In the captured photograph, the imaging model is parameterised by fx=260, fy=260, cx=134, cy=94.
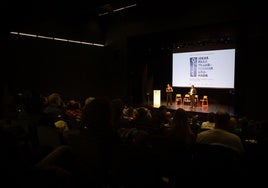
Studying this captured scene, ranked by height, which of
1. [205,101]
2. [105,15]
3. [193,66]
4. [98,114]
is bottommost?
[205,101]

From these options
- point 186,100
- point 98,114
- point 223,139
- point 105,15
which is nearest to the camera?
point 98,114

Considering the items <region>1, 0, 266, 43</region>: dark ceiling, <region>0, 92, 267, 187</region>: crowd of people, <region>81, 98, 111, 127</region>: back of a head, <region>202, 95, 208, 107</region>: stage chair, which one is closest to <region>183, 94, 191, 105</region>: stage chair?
<region>202, 95, 208, 107</region>: stage chair

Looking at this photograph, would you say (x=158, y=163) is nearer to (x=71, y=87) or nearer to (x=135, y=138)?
(x=135, y=138)

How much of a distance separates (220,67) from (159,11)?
3045 mm

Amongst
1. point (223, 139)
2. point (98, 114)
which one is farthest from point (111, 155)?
point (223, 139)

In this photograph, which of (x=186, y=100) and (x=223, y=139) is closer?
(x=223, y=139)

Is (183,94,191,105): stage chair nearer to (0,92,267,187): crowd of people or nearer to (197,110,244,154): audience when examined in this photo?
(0,92,267,187): crowd of people

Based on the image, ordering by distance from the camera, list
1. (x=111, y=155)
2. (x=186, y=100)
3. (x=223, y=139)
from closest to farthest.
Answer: (x=111, y=155) → (x=223, y=139) → (x=186, y=100)

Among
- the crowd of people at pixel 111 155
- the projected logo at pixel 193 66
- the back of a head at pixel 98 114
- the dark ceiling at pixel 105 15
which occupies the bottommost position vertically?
the crowd of people at pixel 111 155

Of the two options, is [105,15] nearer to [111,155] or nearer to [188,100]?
[188,100]

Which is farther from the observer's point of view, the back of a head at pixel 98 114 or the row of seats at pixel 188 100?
the row of seats at pixel 188 100


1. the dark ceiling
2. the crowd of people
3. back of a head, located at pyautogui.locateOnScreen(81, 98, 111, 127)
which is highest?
the dark ceiling

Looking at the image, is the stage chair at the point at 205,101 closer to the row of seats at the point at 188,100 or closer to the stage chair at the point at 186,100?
the row of seats at the point at 188,100

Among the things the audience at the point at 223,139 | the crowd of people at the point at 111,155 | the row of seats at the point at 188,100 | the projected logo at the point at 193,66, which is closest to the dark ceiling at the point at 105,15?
the projected logo at the point at 193,66
